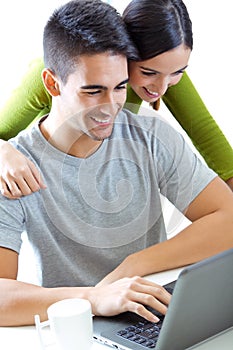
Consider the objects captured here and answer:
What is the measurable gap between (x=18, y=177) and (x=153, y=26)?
0.45m

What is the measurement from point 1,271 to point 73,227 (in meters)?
0.25

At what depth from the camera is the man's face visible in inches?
58.6

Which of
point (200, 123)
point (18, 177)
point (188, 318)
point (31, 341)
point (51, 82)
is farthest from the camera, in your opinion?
point (200, 123)

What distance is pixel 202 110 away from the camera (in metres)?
1.94

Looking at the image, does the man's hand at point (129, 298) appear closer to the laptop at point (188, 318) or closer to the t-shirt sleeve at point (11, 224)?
the laptop at point (188, 318)

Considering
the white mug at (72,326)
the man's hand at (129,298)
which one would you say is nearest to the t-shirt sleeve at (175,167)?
the man's hand at (129,298)

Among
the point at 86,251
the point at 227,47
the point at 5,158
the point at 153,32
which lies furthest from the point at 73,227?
the point at 227,47

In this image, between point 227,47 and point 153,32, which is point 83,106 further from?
point 227,47

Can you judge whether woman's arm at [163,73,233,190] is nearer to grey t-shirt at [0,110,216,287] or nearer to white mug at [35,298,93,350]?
grey t-shirt at [0,110,216,287]

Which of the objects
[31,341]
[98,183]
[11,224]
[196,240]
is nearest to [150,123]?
[98,183]

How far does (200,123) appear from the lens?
1935 millimetres

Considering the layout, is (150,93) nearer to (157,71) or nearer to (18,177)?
(157,71)

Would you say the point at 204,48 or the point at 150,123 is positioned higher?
the point at 150,123

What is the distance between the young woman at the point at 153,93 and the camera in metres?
1.52
